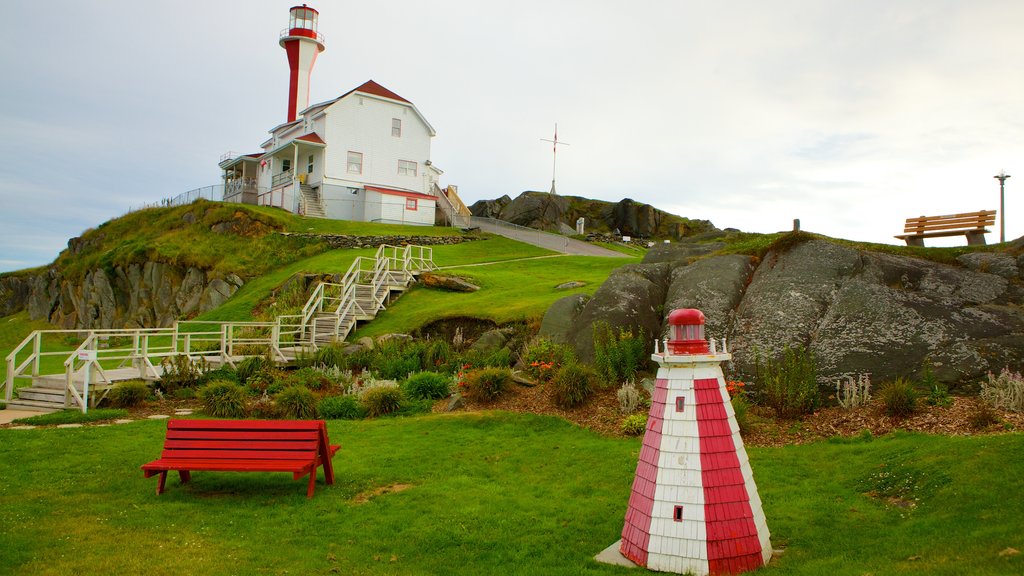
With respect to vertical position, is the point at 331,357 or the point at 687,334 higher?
the point at 687,334

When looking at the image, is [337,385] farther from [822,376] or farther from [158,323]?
[158,323]

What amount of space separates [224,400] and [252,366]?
163 inches

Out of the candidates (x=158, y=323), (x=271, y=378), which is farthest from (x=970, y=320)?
(x=158, y=323)

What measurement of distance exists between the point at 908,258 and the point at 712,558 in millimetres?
10562

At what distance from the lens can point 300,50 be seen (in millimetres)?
60062

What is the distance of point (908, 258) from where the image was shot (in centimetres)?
1462

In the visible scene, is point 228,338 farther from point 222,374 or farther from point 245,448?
point 245,448

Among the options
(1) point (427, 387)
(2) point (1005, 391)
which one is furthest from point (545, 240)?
(2) point (1005, 391)

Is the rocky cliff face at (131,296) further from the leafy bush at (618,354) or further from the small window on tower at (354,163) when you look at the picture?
the leafy bush at (618,354)

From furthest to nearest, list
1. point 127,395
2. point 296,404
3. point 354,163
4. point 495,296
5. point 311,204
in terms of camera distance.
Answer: point 354,163 < point 311,204 < point 495,296 < point 127,395 < point 296,404

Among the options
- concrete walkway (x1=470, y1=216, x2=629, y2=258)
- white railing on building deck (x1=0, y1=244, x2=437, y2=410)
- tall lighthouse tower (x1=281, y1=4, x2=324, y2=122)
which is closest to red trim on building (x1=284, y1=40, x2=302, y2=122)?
tall lighthouse tower (x1=281, y1=4, x2=324, y2=122)

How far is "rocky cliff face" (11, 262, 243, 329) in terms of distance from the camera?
36625 mm

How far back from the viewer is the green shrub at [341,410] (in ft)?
48.2

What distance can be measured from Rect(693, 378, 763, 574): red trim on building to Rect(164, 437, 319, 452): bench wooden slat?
538 centimetres
